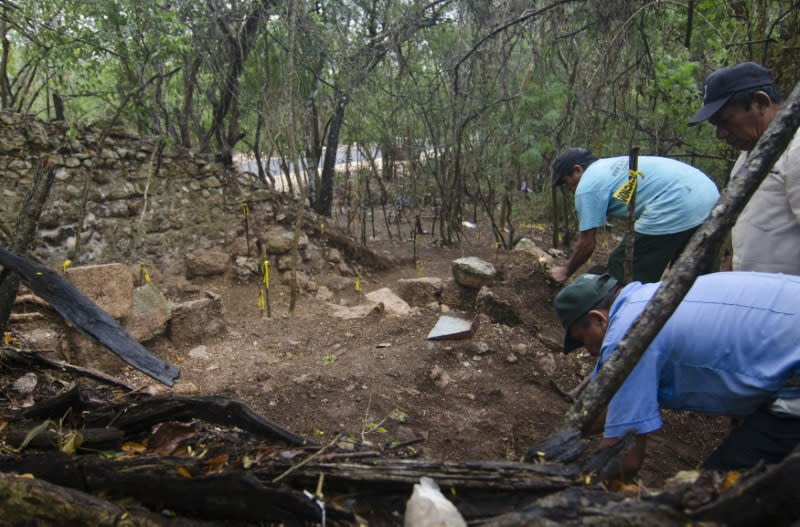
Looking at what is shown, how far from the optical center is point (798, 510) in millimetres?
1066

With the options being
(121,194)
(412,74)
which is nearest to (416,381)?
(121,194)

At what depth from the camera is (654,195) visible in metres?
3.20

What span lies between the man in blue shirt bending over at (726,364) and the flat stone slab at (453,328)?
207 centimetres

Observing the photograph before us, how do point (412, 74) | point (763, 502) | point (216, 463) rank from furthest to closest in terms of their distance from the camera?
1. point (412, 74)
2. point (216, 463)
3. point (763, 502)

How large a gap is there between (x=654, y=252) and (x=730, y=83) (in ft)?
3.81

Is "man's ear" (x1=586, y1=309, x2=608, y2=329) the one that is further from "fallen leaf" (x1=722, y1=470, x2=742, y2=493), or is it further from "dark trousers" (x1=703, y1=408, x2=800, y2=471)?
"fallen leaf" (x1=722, y1=470, x2=742, y2=493)

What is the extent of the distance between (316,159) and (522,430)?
269 inches

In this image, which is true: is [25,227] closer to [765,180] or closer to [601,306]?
[601,306]

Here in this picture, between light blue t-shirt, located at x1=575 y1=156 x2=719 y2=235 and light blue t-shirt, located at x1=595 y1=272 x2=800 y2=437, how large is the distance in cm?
138

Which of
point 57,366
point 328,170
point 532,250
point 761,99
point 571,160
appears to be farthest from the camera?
point 328,170

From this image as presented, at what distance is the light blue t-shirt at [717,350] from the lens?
1683mm

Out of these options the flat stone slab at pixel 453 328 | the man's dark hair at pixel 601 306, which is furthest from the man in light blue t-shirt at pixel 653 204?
the man's dark hair at pixel 601 306

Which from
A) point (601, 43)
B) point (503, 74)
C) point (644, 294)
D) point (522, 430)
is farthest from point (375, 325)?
point (503, 74)

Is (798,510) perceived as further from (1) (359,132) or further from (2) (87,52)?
(1) (359,132)
